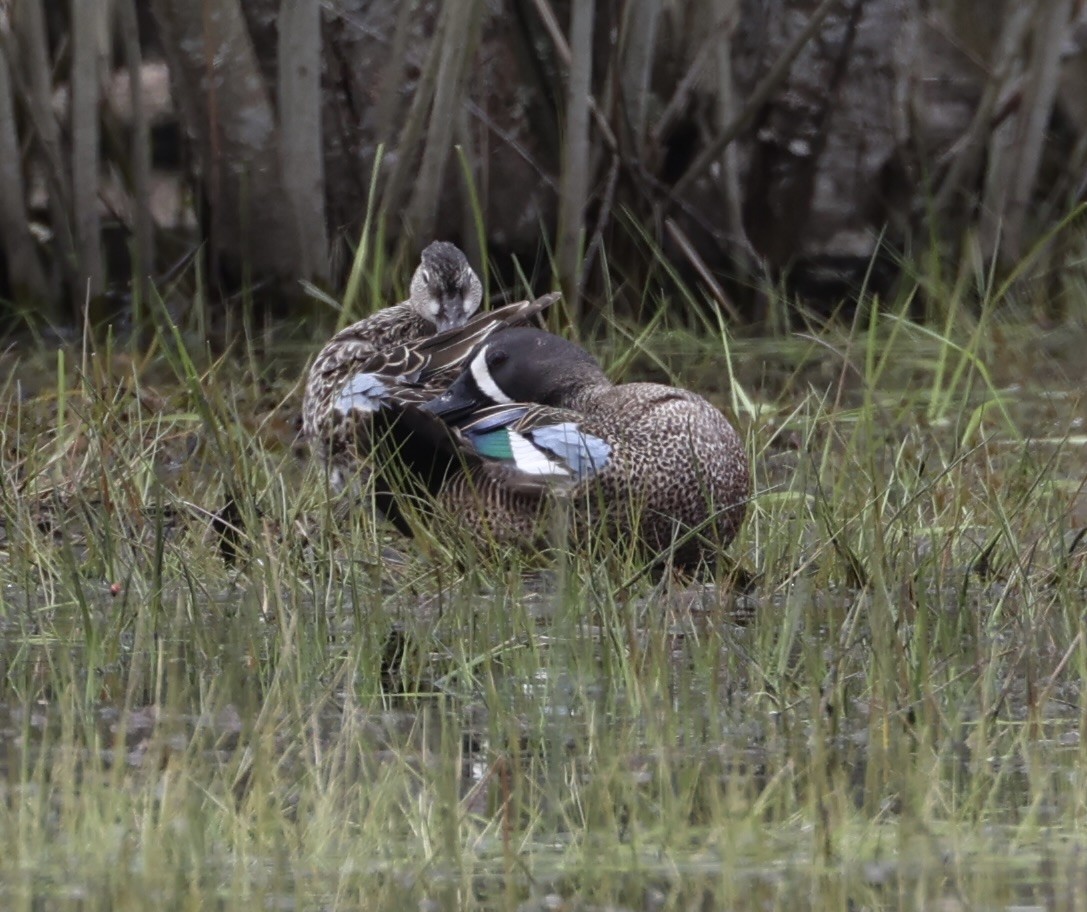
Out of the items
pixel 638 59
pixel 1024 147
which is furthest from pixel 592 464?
pixel 1024 147

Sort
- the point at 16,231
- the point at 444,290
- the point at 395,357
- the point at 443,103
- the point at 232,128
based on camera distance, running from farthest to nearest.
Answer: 1. the point at 16,231
2. the point at 232,128
3. the point at 443,103
4. the point at 444,290
5. the point at 395,357

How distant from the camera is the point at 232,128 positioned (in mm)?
7102

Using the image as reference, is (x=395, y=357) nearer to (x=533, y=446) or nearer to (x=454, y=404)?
(x=454, y=404)

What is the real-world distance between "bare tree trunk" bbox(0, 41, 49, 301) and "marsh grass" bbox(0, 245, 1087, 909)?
1.99m

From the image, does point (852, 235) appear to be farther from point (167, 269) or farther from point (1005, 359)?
point (167, 269)

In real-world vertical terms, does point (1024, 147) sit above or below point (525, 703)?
below

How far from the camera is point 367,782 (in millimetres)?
2906

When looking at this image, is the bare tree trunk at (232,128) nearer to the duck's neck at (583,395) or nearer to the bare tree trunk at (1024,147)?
the duck's neck at (583,395)

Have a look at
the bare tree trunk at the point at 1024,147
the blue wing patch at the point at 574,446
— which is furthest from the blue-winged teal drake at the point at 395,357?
the bare tree trunk at the point at 1024,147

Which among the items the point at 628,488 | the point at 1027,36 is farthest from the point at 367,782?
the point at 1027,36

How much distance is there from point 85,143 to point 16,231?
1.86 ft

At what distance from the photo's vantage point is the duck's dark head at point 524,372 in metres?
5.14

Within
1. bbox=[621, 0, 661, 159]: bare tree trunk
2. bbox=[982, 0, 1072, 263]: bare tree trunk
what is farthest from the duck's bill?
bbox=[982, 0, 1072, 263]: bare tree trunk

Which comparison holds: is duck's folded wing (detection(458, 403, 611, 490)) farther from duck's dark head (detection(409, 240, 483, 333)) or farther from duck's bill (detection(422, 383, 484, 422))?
duck's dark head (detection(409, 240, 483, 333))
